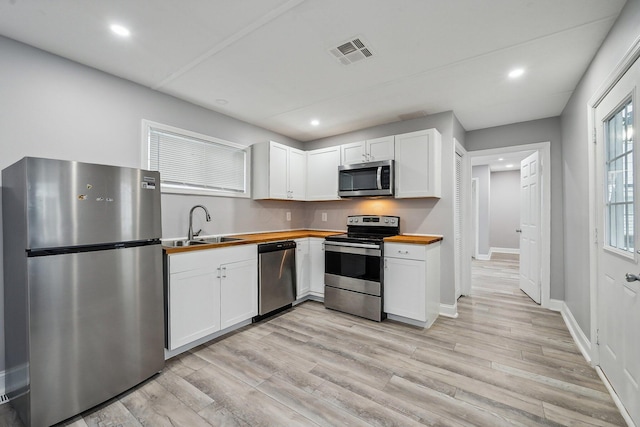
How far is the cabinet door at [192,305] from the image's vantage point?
92.1 inches

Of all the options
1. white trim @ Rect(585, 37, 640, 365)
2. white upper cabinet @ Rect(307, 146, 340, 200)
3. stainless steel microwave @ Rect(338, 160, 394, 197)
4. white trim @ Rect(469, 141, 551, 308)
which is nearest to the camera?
white trim @ Rect(585, 37, 640, 365)

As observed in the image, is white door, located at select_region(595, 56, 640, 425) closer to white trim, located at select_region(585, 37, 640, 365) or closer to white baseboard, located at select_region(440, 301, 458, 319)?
white trim, located at select_region(585, 37, 640, 365)

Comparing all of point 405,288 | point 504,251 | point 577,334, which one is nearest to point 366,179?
point 405,288

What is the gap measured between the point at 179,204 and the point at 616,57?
3836 millimetres

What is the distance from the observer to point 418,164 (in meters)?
3.32

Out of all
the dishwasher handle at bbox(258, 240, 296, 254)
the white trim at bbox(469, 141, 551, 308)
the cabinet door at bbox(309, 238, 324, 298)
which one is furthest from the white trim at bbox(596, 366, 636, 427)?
the dishwasher handle at bbox(258, 240, 296, 254)

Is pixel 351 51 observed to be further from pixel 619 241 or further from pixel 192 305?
pixel 192 305

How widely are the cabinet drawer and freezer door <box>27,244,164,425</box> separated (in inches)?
90.9

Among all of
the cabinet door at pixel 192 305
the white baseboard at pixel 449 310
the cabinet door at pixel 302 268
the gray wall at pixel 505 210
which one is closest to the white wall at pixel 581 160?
the white baseboard at pixel 449 310

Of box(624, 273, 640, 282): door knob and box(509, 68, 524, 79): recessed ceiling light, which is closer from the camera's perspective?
box(624, 273, 640, 282): door knob

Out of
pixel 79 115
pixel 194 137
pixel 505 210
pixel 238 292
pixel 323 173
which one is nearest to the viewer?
pixel 79 115

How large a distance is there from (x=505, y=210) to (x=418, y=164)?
6.28 m

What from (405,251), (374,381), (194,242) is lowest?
(374,381)

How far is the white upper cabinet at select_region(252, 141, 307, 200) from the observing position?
3.74m
